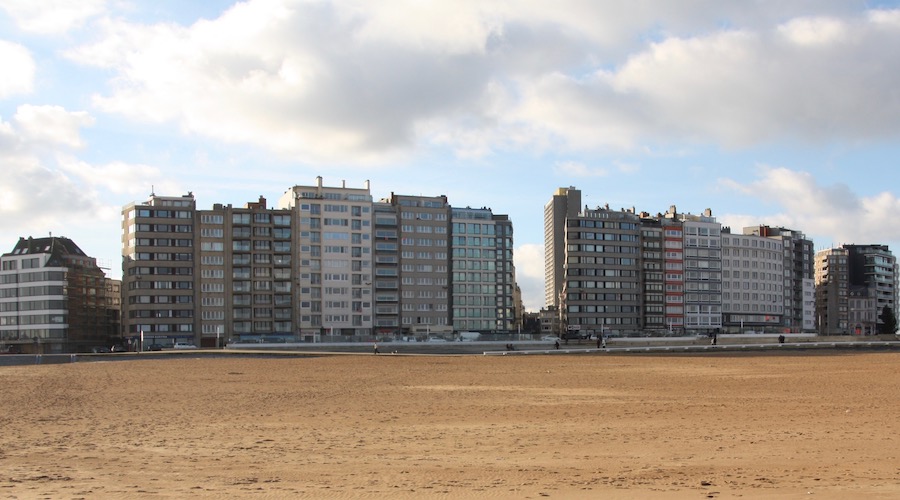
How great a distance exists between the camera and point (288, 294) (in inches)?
5084

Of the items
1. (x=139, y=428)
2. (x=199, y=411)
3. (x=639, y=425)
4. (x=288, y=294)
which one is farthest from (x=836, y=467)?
(x=288, y=294)

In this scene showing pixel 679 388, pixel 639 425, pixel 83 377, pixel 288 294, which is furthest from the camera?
Result: pixel 288 294

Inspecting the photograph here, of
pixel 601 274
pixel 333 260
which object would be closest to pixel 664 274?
pixel 601 274

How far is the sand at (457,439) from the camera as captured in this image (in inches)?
581

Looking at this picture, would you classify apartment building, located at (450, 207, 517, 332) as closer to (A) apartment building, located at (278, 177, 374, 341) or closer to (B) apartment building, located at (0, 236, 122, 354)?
(A) apartment building, located at (278, 177, 374, 341)

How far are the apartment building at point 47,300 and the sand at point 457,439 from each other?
87.0 metres

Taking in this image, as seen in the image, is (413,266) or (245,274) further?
(413,266)

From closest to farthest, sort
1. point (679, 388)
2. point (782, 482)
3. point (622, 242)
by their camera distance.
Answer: point (782, 482) → point (679, 388) → point (622, 242)

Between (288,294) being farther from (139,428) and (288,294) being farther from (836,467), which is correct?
(836,467)

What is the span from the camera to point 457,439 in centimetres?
2120

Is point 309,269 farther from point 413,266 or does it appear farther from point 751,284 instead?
point 751,284

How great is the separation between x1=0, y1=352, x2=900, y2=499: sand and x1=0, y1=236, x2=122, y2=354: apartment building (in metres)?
87.0

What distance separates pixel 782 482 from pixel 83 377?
43091mm

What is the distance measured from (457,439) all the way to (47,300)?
379ft
